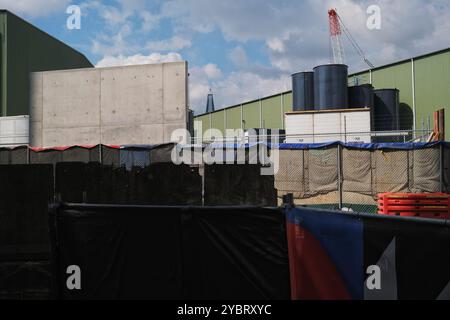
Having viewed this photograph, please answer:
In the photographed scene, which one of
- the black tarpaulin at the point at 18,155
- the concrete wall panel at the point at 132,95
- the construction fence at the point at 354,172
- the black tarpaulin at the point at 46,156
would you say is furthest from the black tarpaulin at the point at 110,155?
the concrete wall panel at the point at 132,95

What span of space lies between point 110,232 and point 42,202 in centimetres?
153

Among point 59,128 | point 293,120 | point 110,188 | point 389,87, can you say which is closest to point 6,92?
point 59,128

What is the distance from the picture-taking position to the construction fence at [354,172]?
46.0 feet

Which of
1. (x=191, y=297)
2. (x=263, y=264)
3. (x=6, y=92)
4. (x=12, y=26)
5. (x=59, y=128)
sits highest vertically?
(x=12, y=26)

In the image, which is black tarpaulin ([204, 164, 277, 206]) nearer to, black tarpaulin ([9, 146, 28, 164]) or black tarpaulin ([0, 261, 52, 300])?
black tarpaulin ([0, 261, 52, 300])

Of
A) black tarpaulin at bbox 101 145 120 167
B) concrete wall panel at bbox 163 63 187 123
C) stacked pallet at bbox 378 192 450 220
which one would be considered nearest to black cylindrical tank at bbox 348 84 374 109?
concrete wall panel at bbox 163 63 187 123

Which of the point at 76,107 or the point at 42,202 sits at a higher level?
the point at 76,107

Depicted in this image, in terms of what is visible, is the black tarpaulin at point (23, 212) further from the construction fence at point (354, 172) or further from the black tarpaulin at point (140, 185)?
the construction fence at point (354, 172)

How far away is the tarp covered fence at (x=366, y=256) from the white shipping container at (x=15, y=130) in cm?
2320

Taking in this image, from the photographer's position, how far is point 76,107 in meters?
23.2

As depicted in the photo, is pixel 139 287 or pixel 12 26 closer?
pixel 139 287

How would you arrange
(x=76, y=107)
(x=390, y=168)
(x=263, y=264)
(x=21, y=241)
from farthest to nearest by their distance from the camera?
(x=76, y=107), (x=390, y=168), (x=21, y=241), (x=263, y=264)

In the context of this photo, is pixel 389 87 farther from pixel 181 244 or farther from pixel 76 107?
pixel 181 244

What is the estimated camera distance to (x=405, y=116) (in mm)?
32969
